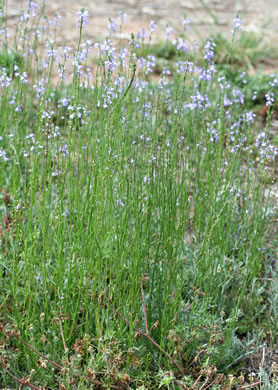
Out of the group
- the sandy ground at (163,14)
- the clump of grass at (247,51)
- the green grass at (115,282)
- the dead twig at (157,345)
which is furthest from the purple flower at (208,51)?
the sandy ground at (163,14)

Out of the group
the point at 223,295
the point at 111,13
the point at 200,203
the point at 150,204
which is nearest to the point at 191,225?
the point at 200,203

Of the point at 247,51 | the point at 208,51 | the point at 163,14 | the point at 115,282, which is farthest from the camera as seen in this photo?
the point at 163,14

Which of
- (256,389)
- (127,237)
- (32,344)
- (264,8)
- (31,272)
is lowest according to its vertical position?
(256,389)

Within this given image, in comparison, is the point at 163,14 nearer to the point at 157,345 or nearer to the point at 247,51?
the point at 247,51

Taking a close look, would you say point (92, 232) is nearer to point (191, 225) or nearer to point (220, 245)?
point (220, 245)

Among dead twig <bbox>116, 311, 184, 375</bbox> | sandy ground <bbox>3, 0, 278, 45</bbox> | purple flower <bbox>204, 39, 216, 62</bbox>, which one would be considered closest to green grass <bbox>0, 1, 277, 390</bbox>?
dead twig <bbox>116, 311, 184, 375</bbox>

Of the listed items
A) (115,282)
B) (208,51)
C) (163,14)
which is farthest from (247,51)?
(115,282)

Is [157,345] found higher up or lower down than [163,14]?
lower down

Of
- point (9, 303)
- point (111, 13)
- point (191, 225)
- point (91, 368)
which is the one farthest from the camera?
point (111, 13)

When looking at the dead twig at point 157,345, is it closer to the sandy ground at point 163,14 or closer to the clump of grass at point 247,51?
the clump of grass at point 247,51

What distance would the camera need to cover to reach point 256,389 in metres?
2.98

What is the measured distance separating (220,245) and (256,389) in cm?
81

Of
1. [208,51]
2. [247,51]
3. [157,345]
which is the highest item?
[208,51]

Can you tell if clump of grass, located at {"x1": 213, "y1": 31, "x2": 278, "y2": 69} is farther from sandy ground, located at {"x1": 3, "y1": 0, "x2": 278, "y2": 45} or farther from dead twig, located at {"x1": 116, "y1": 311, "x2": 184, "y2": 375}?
dead twig, located at {"x1": 116, "y1": 311, "x2": 184, "y2": 375}
